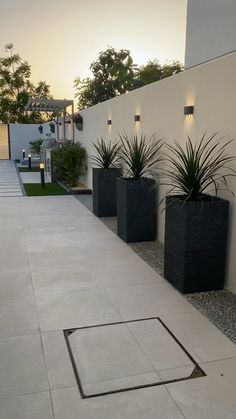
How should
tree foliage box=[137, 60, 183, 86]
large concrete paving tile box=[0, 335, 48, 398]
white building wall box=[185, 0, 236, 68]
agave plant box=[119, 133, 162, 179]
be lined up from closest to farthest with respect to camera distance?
large concrete paving tile box=[0, 335, 48, 398], agave plant box=[119, 133, 162, 179], white building wall box=[185, 0, 236, 68], tree foliage box=[137, 60, 183, 86]

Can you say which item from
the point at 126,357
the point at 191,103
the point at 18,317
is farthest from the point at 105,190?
the point at 126,357

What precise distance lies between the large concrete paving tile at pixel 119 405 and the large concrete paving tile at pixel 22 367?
6.6 inches

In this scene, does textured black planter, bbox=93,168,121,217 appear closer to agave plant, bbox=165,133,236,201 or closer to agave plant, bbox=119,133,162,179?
agave plant, bbox=119,133,162,179

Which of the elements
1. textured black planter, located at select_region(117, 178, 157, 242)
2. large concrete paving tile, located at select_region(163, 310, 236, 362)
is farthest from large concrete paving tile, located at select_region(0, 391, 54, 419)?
textured black planter, located at select_region(117, 178, 157, 242)

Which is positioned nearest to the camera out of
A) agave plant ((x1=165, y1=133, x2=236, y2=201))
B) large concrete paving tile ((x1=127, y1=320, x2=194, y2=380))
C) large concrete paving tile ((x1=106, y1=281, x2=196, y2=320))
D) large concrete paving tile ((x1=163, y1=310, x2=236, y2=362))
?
large concrete paving tile ((x1=127, y1=320, x2=194, y2=380))

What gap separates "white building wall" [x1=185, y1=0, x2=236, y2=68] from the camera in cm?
729

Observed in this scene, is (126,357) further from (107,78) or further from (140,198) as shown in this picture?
(107,78)

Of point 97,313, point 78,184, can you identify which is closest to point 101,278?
point 97,313

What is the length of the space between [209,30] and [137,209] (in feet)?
18.1

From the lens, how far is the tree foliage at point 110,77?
27.3m

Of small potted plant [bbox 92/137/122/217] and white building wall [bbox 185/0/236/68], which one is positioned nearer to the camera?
small potted plant [bbox 92/137/122/217]

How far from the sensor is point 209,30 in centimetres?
809

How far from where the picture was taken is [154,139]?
515cm

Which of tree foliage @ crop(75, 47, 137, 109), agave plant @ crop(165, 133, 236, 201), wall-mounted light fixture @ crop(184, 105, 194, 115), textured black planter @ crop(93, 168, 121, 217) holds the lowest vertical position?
textured black planter @ crop(93, 168, 121, 217)
